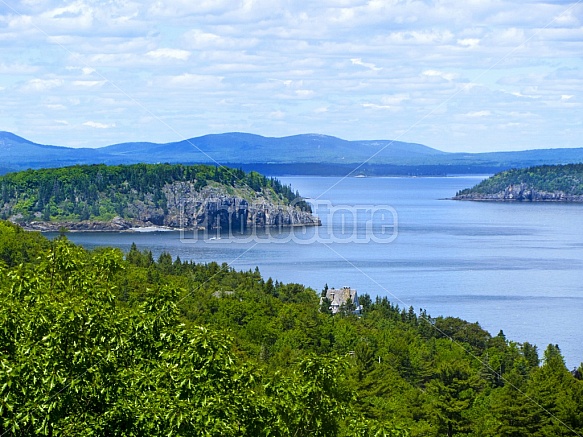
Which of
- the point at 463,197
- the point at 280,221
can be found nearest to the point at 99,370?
the point at 280,221

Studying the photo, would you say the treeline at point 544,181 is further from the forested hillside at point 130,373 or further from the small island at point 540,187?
the forested hillside at point 130,373

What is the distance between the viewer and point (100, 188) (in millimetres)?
126562

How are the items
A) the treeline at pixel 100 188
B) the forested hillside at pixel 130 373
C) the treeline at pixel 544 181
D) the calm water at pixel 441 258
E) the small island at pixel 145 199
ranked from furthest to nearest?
1. the treeline at pixel 544 181
2. the treeline at pixel 100 188
3. the small island at pixel 145 199
4. the calm water at pixel 441 258
5. the forested hillside at pixel 130 373

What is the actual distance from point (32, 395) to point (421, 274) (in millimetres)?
55710

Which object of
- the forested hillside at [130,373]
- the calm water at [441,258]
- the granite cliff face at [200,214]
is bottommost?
the calm water at [441,258]

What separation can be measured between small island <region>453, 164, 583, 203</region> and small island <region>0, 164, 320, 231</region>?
58152 mm

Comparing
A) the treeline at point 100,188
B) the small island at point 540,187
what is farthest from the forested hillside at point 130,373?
the small island at point 540,187

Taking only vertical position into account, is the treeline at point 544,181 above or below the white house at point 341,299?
above

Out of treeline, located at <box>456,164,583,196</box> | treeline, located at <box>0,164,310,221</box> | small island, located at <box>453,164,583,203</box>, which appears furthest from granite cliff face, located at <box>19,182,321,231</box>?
small island, located at <box>453,164,583,203</box>

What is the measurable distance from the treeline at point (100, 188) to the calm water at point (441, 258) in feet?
39.9

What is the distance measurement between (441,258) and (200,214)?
54203 millimetres

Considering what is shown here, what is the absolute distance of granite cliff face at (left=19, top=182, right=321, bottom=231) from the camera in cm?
11319

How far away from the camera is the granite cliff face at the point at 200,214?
113m

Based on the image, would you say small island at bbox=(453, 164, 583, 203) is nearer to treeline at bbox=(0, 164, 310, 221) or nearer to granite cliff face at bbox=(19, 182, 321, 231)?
treeline at bbox=(0, 164, 310, 221)
